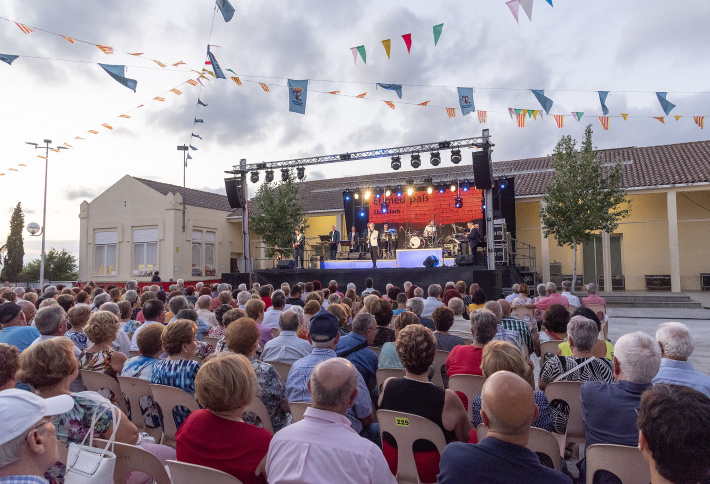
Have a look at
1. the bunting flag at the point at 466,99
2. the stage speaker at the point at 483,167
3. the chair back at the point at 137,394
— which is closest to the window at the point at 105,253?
the stage speaker at the point at 483,167

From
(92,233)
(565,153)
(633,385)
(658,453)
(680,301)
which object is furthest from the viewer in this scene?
(92,233)

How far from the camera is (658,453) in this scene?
1331mm

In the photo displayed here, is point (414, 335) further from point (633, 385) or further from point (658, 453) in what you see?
point (658, 453)

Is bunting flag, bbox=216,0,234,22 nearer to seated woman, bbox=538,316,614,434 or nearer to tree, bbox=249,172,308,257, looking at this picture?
seated woman, bbox=538,316,614,434

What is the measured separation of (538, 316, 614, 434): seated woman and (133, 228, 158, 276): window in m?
19.9

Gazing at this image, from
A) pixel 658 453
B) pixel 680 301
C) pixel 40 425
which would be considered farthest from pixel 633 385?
pixel 680 301

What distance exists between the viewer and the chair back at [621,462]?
1.81 meters

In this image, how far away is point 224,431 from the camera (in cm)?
192

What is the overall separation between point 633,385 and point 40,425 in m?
2.41

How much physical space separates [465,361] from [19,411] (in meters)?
2.65

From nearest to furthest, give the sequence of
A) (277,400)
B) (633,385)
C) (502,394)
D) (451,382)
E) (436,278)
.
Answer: (502,394) → (633,385) → (277,400) → (451,382) → (436,278)

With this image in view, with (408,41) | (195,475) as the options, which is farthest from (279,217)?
(195,475)

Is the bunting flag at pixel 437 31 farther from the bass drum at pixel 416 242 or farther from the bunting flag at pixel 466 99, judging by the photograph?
the bass drum at pixel 416 242

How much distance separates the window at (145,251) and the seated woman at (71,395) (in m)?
19.3
